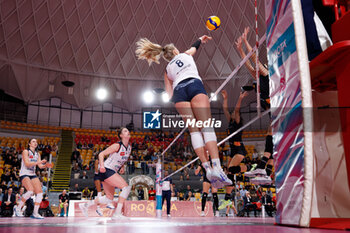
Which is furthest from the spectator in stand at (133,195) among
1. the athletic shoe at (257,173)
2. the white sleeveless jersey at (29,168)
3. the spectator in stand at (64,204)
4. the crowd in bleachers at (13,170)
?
the athletic shoe at (257,173)

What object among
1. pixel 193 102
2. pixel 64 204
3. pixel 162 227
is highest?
pixel 193 102

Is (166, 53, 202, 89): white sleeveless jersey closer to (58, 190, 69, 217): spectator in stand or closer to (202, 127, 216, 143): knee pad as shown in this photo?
(202, 127, 216, 143): knee pad

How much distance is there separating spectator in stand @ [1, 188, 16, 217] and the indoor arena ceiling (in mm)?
12168

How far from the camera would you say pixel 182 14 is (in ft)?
73.5

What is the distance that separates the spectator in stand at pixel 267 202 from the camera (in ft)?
35.1

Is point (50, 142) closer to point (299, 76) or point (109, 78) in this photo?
point (109, 78)

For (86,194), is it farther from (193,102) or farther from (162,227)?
(162,227)

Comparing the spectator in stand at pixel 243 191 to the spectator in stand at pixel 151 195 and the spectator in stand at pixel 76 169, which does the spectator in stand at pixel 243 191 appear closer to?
the spectator in stand at pixel 151 195

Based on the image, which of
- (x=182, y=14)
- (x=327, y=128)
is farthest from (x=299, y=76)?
(x=182, y=14)

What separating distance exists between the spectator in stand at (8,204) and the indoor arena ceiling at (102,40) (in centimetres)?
1217

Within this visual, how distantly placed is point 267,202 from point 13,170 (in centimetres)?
1224

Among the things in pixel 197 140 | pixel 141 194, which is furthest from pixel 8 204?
pixel 197 140

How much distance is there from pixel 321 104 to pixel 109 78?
22.4m

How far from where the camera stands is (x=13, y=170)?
15273mm
